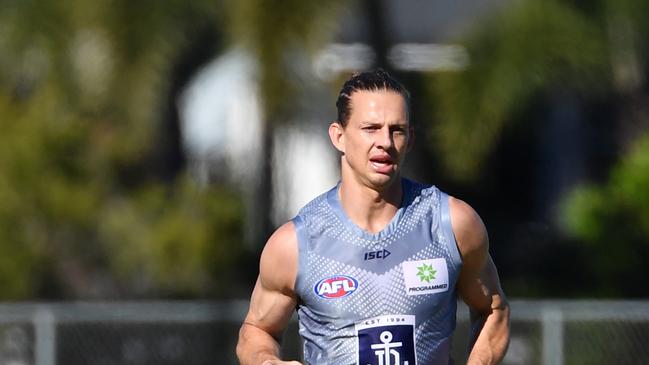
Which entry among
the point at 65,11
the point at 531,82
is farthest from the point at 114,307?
the point at 531,82

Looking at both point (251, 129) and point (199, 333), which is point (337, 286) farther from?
point (251, 129)

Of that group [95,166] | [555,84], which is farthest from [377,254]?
[95,166]

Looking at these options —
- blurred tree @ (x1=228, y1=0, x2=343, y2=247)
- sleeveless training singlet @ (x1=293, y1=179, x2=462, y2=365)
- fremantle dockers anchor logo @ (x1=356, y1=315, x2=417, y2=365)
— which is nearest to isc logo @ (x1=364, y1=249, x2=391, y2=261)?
sleeveless training singlet @ (x1=293, y1=179, x2=462, y2=365)

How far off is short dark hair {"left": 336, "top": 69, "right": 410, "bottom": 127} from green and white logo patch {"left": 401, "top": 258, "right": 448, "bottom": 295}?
503mm

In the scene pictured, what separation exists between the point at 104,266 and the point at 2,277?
1254mm

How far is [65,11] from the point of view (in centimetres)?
1438

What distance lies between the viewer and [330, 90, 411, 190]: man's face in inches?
195

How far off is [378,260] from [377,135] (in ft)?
1.27

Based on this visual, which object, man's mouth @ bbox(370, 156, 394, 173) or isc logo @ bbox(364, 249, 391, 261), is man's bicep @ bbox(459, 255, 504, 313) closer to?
isc logo @ bbox(364, 249, 391, 261)

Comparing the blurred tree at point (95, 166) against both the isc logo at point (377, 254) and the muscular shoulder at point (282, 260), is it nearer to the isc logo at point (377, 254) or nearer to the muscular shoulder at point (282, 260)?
the muscular shoulder at point (282, 260)

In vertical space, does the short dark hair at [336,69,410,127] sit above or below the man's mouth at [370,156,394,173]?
above

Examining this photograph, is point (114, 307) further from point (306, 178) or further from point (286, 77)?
point (306, 178)

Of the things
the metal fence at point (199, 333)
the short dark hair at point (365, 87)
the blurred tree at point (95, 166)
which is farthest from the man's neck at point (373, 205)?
the blurred tree at point (95, 166)

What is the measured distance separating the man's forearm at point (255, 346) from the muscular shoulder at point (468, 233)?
703 millimetres
